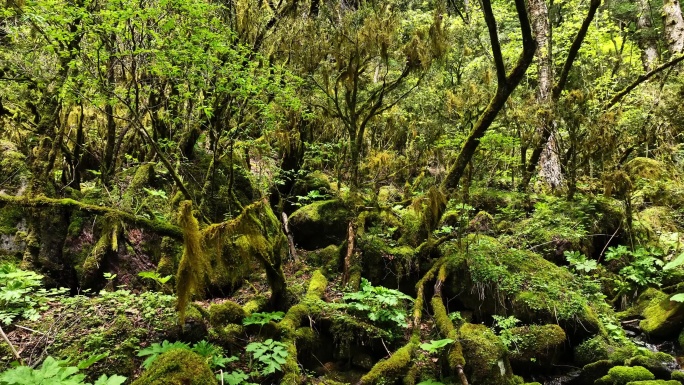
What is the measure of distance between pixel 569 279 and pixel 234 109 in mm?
6961

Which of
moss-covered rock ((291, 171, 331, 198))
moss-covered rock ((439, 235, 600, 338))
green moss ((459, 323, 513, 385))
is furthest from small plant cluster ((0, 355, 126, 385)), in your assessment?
moss-covered rock ((291, 171, 331, 198))

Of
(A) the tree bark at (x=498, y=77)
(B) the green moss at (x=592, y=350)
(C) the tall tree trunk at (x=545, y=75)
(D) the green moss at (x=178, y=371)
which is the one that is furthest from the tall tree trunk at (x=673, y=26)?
(D) the green moss at (x=178, y=371)

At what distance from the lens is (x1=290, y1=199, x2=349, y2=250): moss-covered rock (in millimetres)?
9430

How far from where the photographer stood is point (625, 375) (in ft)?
17.9

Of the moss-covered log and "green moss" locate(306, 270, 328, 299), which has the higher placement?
the moss-covered log

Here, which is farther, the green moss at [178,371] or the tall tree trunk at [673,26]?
the tall tree trunk at [673,26]

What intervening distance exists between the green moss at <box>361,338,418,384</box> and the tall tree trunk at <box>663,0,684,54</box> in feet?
40.8

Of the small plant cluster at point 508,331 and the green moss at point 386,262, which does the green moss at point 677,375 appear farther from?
the green moss at point 386,262

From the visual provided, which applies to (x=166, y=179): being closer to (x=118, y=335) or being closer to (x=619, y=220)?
(x=118, y=335)

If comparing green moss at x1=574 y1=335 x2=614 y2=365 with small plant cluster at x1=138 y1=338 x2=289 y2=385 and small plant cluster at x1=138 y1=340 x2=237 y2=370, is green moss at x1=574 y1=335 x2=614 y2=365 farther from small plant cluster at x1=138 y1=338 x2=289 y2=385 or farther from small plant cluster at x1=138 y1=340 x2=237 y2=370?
small plant cluster at x1=138 y1=340 x2=237 y2=370

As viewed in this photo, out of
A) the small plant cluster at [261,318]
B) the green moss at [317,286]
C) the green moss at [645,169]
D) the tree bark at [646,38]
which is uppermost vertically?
the tree bark at [646,38]

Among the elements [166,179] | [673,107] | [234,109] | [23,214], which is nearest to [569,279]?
[673,107]

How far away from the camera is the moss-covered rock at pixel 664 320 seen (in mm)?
6789

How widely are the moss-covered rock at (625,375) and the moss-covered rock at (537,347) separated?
69 centimetres
